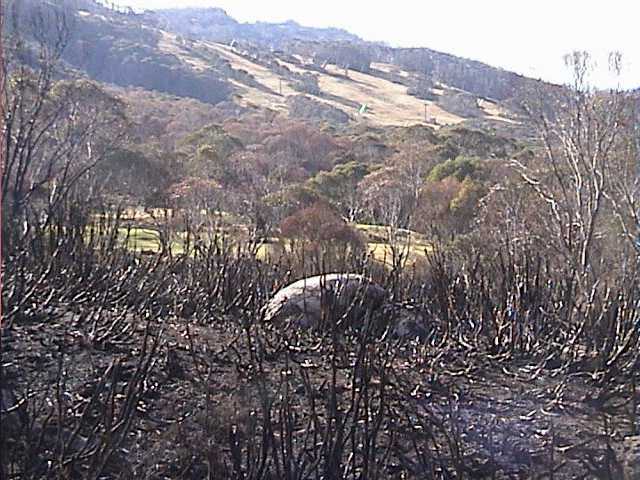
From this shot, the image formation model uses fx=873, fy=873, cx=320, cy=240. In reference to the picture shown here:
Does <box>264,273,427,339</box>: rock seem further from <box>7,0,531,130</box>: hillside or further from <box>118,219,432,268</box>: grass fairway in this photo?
<box>7,0,531,130</box>: hillside

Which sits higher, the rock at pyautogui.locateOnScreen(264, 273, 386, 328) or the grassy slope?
the grassy slope

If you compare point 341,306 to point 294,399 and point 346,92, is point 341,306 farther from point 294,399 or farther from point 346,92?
point 346,92

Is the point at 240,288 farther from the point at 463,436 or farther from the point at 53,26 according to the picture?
the point at 463,436

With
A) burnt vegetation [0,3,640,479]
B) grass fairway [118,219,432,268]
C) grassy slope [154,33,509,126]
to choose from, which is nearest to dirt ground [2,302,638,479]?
burnt vegetation [0,3,640,479]

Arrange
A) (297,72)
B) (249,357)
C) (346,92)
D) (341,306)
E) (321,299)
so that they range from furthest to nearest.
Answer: (297,72) < (346,92) < (341,306) < (321,299) < (249,357)

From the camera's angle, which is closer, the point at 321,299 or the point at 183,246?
the point at 321,299

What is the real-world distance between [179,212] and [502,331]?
493cm

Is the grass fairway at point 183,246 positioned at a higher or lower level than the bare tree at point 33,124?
lower

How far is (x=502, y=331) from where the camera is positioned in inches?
157

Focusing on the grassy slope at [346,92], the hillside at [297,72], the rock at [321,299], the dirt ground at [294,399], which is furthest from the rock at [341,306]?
the grassy slope at [346,92]

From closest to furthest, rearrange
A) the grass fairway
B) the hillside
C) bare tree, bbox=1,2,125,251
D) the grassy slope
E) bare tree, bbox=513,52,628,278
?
bare tree, bbox=1,2,125,251 → the grass fairway → bare tree, bbox=513,52,628,278 → the hillside → the grassy slope

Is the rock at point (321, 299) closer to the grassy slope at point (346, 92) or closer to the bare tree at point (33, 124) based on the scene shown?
the bare tree at point (33, 124)

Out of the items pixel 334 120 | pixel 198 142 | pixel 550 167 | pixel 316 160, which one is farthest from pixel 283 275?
pixel 334 120

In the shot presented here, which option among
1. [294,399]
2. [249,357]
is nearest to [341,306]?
[249,357]
